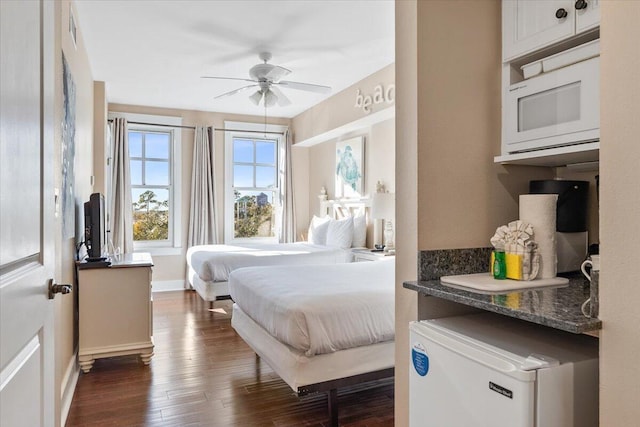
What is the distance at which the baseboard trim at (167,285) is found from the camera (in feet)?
21.0

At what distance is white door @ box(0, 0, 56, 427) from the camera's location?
34.4 inches

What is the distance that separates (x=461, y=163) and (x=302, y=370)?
1.34 m

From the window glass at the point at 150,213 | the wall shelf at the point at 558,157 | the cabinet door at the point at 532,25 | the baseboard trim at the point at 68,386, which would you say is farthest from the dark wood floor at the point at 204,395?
the window glass at the point at 150,213

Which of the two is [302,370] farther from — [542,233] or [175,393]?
[542,233]

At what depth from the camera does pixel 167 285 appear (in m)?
6.49

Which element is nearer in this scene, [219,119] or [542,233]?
[542,233]

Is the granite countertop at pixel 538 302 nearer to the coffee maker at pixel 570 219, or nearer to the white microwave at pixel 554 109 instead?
the coffee maker at pixel 570 219

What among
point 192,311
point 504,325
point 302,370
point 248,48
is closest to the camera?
point 504,325

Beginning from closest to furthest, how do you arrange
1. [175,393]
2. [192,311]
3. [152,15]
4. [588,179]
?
[588,179]
[175,393]
[152,15]
[192,311]

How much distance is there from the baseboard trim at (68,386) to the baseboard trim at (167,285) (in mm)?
3210

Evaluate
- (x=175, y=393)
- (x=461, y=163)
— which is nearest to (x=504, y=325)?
(x=461, y=163)

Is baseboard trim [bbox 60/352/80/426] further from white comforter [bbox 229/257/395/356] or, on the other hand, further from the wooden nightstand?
the wooden nightstand

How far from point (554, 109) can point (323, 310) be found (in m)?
1.45

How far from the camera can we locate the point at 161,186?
657 centimetres
